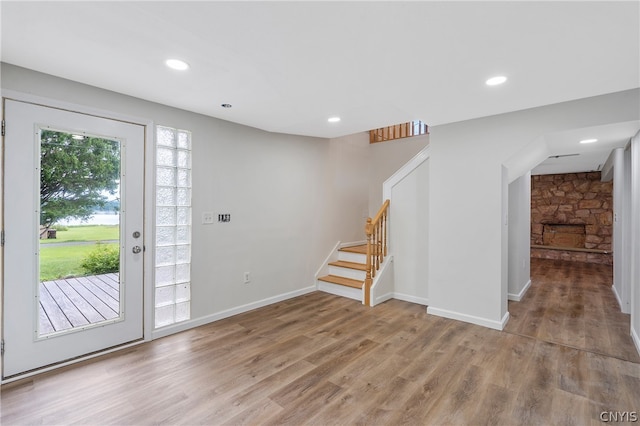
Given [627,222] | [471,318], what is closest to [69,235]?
[471,318]

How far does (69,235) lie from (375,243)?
3386mm

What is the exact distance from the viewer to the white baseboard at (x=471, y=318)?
322cm

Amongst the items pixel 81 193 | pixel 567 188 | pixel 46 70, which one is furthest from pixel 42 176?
pixel 567 188

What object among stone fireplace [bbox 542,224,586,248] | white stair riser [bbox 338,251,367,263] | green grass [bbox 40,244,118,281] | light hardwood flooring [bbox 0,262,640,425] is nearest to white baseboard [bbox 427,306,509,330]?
light hardwood flooring [bbox 0,262,640,425]

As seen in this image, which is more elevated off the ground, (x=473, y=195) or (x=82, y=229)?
(x=473, y=195)

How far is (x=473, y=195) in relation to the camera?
3352mm

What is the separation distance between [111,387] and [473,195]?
369cm

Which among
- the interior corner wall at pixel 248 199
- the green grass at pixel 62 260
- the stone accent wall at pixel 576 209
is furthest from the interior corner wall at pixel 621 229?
the green grass at pixel 62 260

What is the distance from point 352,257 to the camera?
497 centimetres

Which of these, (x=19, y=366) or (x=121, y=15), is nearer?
(x=121, y=15)

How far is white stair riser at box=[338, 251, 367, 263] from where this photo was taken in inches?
189

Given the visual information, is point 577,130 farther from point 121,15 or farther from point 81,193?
point 81,193

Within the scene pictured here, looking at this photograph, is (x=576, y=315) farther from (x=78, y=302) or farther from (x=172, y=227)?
(x=78, y=302)

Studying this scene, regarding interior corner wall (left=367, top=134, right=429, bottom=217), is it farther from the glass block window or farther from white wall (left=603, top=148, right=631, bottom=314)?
the glass block window
